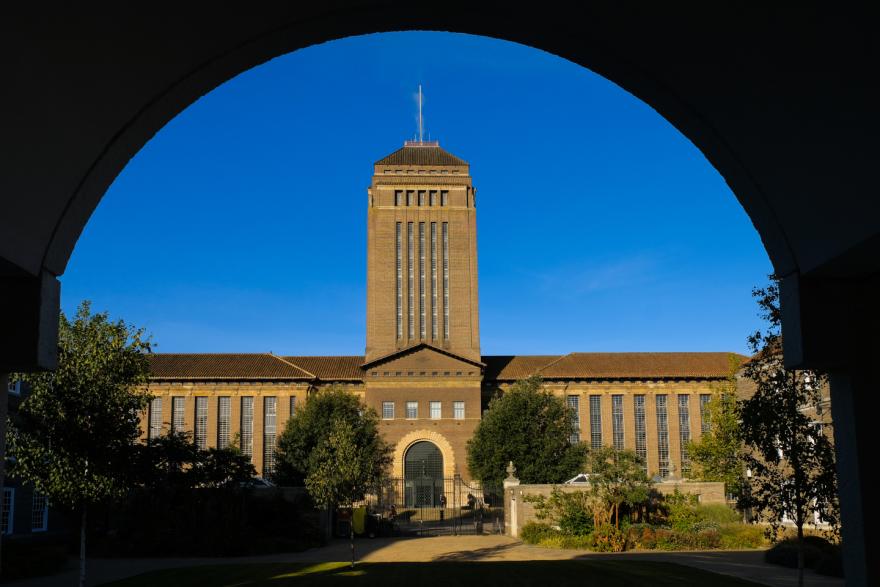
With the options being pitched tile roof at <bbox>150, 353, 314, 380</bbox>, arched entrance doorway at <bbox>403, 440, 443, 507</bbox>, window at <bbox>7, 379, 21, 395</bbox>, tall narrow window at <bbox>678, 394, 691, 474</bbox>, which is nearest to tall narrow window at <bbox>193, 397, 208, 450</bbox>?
pitched tile roof at <bbox>150, 353, 314, 380</bbox>

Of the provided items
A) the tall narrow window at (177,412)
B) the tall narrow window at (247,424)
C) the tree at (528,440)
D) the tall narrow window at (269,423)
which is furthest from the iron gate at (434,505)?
the tall narrow window at (177,412)

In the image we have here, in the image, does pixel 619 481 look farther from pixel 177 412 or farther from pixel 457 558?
pixel 177 412

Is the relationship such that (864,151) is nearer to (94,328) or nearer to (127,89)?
(127,89)

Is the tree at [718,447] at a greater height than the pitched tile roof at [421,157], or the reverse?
the pitched tile roof at [421,157]

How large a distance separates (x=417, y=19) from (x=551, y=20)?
107 centimetres

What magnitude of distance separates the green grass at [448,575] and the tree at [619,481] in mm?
5855

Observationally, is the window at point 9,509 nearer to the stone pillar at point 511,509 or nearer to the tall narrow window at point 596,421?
the stone pillar at point 511,509

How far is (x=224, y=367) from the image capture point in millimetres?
73750

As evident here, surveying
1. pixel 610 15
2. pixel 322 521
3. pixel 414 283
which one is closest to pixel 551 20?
pixel 610 15

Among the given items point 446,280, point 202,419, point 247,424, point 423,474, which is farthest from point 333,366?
point 423,474

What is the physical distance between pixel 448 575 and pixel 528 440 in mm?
32396

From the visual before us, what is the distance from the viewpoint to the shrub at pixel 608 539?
104ft

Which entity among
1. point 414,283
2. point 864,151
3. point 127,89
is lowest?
point 864,151

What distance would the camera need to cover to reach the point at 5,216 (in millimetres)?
5566
